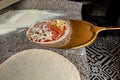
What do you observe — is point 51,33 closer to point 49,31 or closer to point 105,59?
point 49,31

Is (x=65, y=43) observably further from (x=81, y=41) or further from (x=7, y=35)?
(x=7, y=35)

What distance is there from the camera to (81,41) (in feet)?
2.06

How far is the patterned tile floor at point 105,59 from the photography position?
1009 mm

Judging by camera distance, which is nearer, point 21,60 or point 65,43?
point 21,60

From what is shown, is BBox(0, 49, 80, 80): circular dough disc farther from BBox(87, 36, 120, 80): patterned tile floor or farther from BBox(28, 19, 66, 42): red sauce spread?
BBox(87, 36, 120, 80): patterned tile floor

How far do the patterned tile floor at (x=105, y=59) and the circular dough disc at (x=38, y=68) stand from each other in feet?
1.70

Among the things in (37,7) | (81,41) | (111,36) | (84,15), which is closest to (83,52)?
(81,41)

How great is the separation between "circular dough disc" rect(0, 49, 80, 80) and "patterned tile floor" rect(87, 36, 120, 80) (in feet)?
1.70

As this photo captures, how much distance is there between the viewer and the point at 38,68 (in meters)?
0.50

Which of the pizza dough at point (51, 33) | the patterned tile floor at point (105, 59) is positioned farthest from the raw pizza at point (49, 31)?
the patterned tile floor at point (105, 59)

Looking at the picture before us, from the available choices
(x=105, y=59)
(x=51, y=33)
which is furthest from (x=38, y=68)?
(x=105, y=59)

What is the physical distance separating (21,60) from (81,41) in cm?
22

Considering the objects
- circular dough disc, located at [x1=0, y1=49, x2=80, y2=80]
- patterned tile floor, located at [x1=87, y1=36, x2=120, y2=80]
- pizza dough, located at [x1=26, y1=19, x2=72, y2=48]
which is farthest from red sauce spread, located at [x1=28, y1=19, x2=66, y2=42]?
patterned tile floor, located at [x1=87, y1=36, x2=120, y2=80]

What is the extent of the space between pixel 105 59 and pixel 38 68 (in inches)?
26.4
